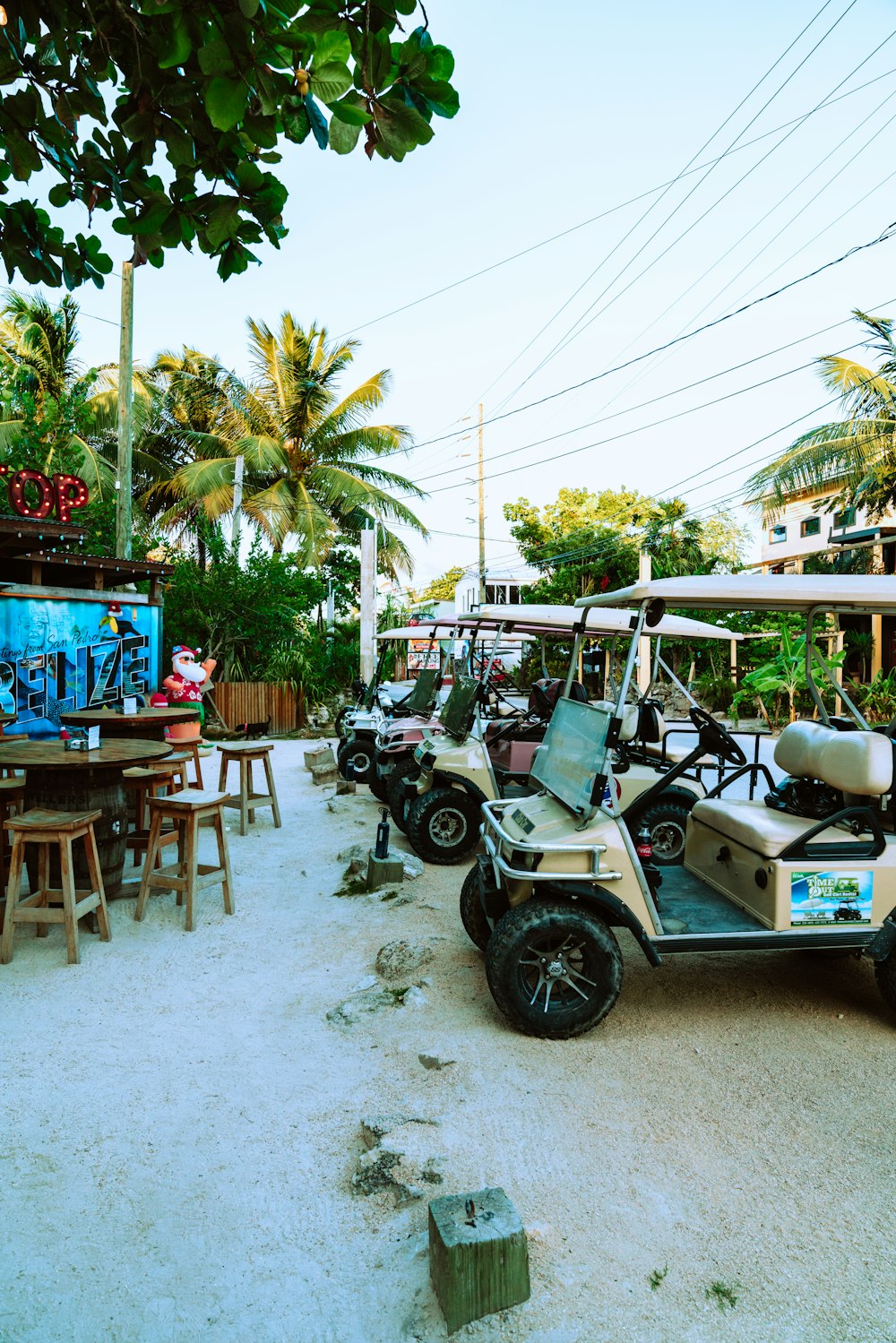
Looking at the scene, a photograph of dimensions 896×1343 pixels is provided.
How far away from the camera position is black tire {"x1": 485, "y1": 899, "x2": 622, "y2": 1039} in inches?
137

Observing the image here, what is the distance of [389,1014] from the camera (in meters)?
3.90

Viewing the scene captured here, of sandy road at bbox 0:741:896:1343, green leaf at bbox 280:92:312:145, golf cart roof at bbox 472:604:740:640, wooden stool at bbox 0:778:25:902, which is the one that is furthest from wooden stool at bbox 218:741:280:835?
green leaf at bbox 280:92:312:145

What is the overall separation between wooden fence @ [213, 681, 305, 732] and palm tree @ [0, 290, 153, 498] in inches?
217

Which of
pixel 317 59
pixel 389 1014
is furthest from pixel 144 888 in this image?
pixel 317 59

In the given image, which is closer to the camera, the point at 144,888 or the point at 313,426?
the point at 144,888

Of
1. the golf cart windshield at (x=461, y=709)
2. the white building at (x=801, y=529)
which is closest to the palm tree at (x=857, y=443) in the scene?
the white building at (x=801, y=529)

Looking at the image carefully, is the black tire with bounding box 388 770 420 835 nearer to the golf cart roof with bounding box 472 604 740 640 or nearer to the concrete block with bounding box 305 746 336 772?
the golf cart roof with bounding box 472 604 740 640

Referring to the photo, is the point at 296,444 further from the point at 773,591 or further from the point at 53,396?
the point at 773,591

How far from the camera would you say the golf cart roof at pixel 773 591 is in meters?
3.76

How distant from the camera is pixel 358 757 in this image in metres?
10.7

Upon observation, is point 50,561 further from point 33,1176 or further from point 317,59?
point 317,59

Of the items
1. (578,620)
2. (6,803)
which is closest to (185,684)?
(6,803)

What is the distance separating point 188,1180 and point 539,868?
1772 millimetres

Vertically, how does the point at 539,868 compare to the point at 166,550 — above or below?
below
